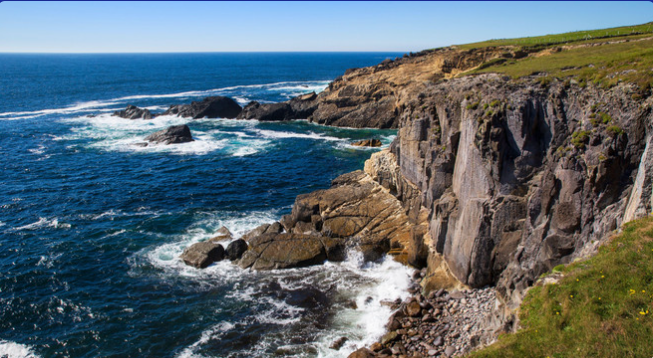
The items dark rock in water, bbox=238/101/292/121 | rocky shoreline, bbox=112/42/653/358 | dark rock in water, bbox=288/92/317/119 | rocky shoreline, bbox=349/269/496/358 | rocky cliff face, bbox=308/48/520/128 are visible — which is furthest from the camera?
dark rock in water, bbox=288/92/317/119

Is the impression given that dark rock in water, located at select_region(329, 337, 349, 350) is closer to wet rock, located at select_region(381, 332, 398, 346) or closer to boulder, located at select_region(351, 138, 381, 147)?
wet rock, located at select_region(381, 332, 398, 346)

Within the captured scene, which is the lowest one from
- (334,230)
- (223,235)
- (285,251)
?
(223,235)

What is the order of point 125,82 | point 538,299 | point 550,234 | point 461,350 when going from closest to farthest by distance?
point 538,299 → point 461,350 → point 550,234 → point 125,82

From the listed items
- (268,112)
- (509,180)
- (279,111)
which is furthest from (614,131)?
(268,112)

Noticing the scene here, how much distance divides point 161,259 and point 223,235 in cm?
540

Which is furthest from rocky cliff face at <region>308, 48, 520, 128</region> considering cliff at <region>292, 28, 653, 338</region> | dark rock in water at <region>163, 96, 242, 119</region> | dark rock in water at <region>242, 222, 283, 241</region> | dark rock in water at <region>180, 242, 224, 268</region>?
dark rock in water at <region>180, 242, 224, 268</region>

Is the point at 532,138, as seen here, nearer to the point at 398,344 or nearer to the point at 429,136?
the point at 429,136

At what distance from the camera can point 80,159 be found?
59.6 m

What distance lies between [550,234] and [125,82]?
167 meters

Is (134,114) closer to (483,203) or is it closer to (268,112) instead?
(268,112)

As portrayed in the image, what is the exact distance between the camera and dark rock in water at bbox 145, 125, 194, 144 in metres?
70.1

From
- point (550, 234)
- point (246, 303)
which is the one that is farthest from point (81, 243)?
point (550, 234)

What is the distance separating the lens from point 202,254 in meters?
32.6

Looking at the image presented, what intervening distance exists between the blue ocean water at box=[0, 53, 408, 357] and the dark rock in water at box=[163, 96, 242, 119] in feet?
66.1
